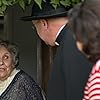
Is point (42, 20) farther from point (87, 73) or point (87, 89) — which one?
point (87, 89)

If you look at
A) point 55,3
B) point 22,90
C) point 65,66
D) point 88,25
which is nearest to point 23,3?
point 55,3

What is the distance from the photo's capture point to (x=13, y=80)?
3936 millimetres

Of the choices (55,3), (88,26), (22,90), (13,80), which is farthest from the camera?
(13,80)

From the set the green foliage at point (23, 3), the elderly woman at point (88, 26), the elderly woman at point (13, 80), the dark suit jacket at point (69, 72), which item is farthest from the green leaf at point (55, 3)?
the elderly woman at point (88, 26)

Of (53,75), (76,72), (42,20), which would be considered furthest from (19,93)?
(76,72)

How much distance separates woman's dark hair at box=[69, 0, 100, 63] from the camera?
176cm

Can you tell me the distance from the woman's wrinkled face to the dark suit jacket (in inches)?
54.8

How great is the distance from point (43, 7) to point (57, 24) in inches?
9.0

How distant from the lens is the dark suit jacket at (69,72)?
90.4 inches

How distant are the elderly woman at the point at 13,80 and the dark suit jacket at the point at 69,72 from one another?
1.20m

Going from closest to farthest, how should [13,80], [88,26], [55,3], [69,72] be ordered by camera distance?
1. [88,26]
2. [69,72]
3. [55,3]
4. [13,80]

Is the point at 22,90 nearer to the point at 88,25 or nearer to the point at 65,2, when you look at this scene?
the point at 65,2

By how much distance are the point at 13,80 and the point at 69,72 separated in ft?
5.32

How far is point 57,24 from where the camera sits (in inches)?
117
